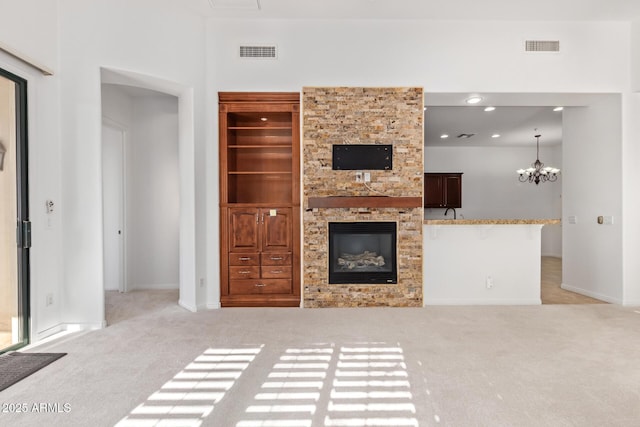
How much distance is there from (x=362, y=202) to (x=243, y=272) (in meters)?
1.70

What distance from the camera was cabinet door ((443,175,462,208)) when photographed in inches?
358

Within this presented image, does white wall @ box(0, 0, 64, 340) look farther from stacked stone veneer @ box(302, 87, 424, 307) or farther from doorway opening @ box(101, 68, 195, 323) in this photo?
stacked stone veneer @ box(302, 87, 424, 307)

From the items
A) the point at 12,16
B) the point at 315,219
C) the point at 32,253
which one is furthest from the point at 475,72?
the point at 32,253

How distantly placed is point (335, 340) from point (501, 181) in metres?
8.07

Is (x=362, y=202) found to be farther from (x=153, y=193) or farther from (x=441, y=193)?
(x=441, y=193)

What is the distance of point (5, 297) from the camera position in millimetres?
3184

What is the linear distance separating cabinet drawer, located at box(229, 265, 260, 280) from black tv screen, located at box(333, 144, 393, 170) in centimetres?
162

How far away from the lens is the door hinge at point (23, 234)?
10.7 feet

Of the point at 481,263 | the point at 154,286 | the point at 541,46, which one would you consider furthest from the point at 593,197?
the point at 154,286

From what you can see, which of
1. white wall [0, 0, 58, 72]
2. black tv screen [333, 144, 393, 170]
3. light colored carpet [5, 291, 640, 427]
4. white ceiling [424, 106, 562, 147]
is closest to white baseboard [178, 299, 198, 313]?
light colored carpet [5, 291, 640, 427]

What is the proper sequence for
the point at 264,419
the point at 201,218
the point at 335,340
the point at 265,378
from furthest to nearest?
the point at 201,218, the point at 335,340, the point at 265,378, the point at 264,419

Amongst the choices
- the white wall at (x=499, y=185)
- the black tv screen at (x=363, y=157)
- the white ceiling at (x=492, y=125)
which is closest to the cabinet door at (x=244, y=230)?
the black tv screen at (x=363, y=157)

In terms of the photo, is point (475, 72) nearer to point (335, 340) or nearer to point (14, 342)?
point (335, 340)

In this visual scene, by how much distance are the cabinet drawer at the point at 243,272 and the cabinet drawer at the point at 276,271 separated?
7 centimetres
